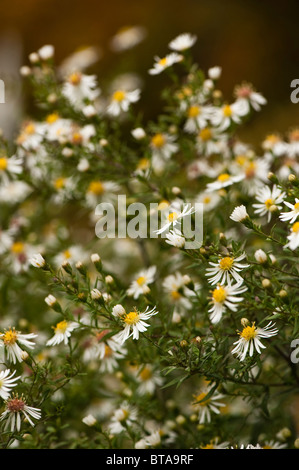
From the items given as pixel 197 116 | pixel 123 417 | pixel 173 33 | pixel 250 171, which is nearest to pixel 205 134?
pixel 197 116

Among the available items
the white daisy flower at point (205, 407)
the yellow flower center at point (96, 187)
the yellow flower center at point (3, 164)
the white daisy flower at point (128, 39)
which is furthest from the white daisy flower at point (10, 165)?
the white daisy flower at point (128, 39)

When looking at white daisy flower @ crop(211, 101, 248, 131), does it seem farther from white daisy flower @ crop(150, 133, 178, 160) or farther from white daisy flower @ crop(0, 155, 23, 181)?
white daisy flower @ crop(0, 155, 23, 181)

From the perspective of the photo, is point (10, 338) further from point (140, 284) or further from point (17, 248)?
point (17, 248)

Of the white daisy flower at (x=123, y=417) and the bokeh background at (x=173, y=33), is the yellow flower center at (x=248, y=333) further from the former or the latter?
the bokeh background at (x=173, y=33)

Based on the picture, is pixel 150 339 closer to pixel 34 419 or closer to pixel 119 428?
pixel 34 419

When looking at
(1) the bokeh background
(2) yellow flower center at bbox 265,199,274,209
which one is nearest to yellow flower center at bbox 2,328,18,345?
(2) yellow flower center at bbox 265,199,274,209

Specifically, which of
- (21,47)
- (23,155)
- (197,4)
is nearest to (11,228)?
(23,155)
